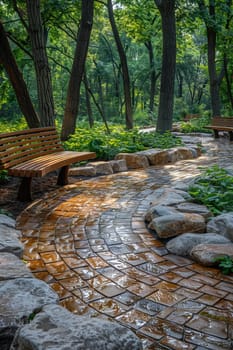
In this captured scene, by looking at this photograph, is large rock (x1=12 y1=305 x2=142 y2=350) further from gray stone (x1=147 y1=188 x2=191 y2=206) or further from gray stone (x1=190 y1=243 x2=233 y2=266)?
gray stone (x1=147 y1=188 x2=191 y2=206)

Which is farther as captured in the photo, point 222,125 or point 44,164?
point 222,125

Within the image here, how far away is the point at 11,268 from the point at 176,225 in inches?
62.8

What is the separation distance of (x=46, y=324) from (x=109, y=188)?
361 centimetres

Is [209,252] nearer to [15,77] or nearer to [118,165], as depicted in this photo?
[118,165]

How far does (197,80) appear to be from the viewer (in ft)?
113

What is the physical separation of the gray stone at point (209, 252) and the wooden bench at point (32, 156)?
206 centimetres

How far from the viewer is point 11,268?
229 centimetres

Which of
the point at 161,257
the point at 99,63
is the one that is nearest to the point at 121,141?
the point at 161,257

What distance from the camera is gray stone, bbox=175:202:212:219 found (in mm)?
3475

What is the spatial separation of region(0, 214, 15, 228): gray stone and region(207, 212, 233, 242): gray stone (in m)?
2.00

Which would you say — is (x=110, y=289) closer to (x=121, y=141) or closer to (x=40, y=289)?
(x=40, y=289)

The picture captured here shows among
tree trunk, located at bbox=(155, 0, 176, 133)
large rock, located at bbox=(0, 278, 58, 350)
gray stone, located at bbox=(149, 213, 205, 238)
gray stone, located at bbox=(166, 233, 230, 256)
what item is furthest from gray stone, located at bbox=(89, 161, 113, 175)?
tree trunk, located at bbox=(155, 0, 176, 133)

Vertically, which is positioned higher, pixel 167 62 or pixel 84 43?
pixel 84 43

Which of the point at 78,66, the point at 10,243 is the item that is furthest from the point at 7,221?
the point at 78,66
